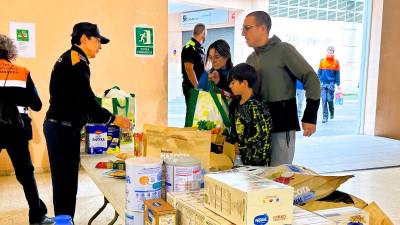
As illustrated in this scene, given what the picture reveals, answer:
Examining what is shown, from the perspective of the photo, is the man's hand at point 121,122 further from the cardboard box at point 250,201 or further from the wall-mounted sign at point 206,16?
the wall-mounted sign at point 206,16

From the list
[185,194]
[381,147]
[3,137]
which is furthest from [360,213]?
[381,147]

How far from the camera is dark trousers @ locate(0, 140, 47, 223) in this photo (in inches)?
105

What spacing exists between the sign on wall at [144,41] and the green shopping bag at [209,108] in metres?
2.68

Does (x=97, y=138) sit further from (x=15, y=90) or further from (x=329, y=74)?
(x=329, y=74)

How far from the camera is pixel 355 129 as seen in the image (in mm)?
7203

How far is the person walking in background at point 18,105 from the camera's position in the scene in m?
2.58

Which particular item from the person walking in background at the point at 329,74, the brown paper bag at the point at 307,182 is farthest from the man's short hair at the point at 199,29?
the person walking in background at the point at 329,74

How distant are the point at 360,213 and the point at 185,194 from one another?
0.52m

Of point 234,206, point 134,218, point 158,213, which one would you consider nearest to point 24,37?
point 134,218

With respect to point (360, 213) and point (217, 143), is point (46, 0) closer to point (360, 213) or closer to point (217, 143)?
point (217, 143)

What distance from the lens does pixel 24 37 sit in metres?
4.05

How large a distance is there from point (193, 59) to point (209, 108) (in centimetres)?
219

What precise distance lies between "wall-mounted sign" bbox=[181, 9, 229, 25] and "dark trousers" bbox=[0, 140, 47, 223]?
5.78 metres

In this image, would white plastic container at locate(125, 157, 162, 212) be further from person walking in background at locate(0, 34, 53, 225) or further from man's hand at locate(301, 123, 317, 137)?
person walking in background at locate(0, 34, 53, 225)
